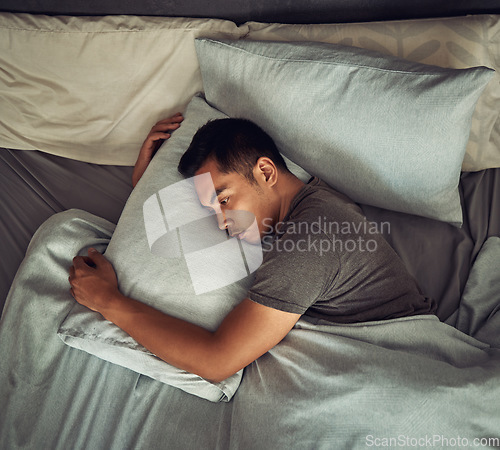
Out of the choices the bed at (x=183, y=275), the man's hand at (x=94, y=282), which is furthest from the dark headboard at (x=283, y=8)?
the man's hand at (x=94, y=282)

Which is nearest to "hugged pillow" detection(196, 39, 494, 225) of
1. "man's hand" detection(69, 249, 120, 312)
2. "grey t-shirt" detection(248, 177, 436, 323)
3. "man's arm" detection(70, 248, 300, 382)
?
"grey t-shirt" detection(248, 177, 436, 323)

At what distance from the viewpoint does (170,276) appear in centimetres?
97

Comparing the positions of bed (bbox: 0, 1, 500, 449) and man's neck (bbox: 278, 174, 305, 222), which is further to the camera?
man's neck (bbox: 278, 174, 305, 222)

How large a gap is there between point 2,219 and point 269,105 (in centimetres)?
87

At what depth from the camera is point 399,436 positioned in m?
0.75

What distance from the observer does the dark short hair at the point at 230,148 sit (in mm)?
1048

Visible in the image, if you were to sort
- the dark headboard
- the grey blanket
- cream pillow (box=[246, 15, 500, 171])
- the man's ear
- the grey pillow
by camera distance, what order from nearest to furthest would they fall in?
the grey blanket, the grey pillow, the man's ear, cream pillow (box=[246, 15, 500, 171]), the dark headboard

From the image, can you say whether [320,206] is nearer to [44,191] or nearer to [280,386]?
[280,386]

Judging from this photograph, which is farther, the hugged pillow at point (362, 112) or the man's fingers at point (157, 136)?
the man's fingers at point (157, 136)

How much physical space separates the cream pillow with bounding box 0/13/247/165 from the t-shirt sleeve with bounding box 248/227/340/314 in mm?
702

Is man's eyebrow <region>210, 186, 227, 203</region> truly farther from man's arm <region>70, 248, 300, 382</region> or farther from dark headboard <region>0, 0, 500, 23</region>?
dark headboard <region>0, 0, 500, 23</region>

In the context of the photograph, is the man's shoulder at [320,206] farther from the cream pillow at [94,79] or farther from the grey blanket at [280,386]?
the cream pillow at [94,79]

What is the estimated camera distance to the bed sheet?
1245mm

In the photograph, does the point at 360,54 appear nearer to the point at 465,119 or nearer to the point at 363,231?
the point at 465,119
